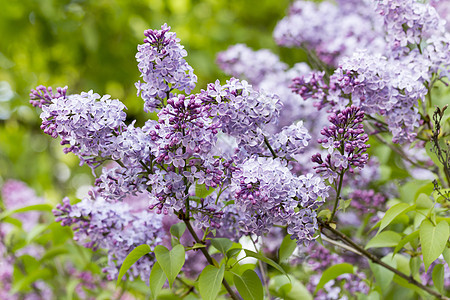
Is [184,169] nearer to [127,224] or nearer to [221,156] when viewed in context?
[221,156]

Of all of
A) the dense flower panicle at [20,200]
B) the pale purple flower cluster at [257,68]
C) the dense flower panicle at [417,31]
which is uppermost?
the pale purple flower cluster at [257,68]

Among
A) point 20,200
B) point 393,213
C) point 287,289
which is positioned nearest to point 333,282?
point 287,289

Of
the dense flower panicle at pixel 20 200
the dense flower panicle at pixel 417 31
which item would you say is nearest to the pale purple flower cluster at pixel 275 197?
the dense flower panicle at pixel 417 31

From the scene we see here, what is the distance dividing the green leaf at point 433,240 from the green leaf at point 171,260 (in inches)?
17.9

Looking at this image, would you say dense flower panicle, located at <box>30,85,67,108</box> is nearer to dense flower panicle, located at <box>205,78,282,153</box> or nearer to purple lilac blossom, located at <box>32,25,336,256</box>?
purple lilac blossom, located at <box>32,25,336,256</box>

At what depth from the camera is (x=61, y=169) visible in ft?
15.9

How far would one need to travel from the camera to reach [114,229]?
1.21 meters

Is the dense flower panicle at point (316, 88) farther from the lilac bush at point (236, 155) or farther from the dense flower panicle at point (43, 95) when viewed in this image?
the dense flower panicle at point (43, 95)

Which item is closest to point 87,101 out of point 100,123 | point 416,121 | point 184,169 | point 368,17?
point 100,123

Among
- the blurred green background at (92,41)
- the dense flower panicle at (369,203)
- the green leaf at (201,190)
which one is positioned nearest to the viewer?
the green leaf at (201,190)

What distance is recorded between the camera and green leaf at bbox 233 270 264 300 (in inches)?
38.7

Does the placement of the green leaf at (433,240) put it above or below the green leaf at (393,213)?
below

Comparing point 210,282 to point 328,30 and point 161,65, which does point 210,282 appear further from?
point 328,30

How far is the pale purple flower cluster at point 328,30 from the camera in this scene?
184 cm
